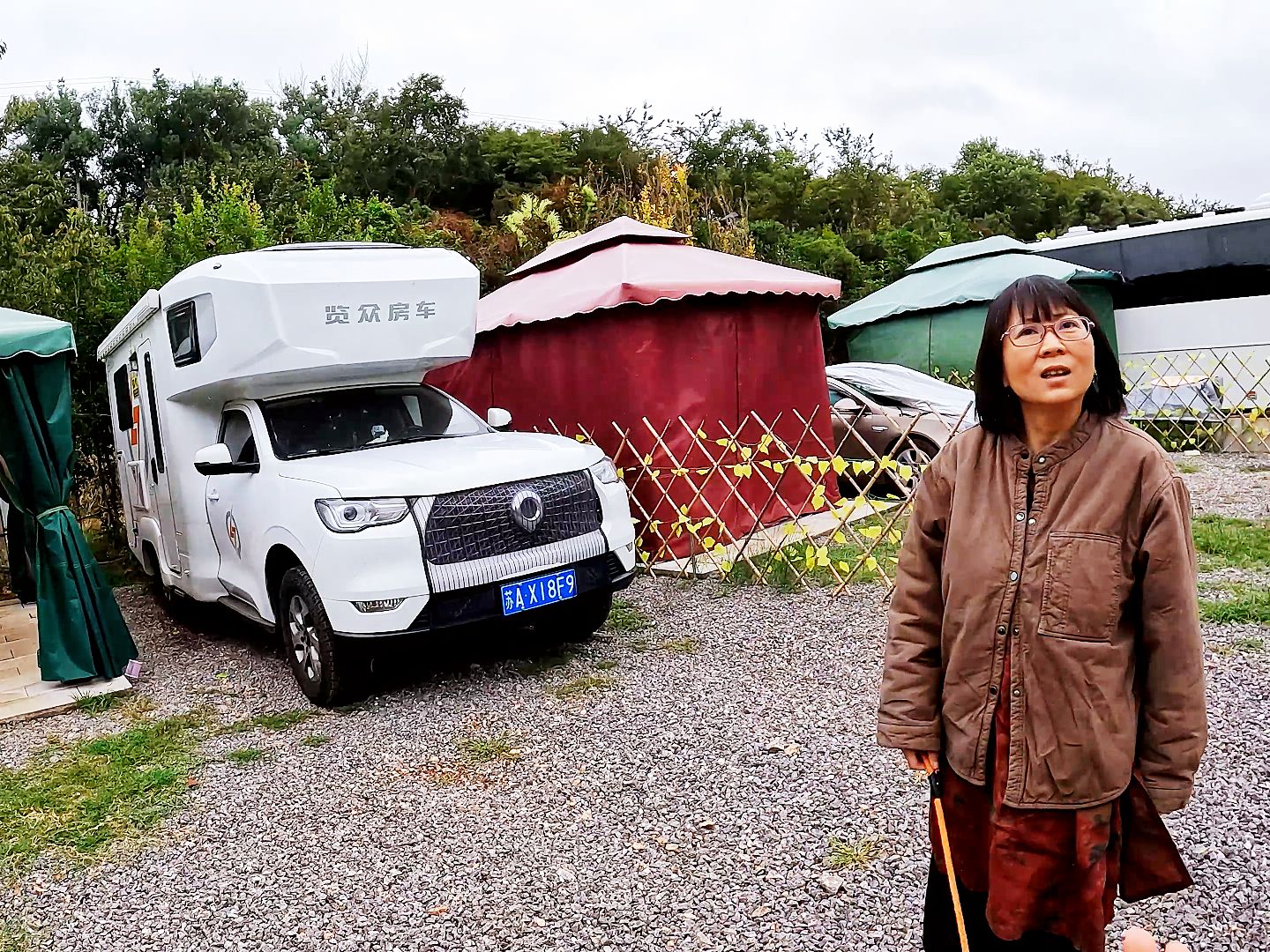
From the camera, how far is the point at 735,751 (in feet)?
11.9

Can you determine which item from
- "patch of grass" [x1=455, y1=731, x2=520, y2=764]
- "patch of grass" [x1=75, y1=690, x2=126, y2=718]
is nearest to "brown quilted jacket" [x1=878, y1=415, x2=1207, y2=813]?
"patch of grass" [x1=455, y1=731, x2=520, y2=764]

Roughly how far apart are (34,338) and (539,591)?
8.39 feet

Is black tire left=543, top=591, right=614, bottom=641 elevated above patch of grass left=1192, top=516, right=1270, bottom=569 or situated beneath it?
elevated above

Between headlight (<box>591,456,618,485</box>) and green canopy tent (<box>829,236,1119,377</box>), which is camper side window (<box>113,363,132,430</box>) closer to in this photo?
headlight (<box>591,456,618,485</box>)

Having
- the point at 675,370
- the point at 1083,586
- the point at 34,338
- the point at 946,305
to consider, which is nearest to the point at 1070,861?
the point at 1083,586

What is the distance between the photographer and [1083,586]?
5.35 feet

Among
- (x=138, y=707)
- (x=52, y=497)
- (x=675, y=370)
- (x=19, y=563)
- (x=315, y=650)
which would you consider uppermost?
(x=675, y=370)

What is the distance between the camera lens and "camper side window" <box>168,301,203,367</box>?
197 inches

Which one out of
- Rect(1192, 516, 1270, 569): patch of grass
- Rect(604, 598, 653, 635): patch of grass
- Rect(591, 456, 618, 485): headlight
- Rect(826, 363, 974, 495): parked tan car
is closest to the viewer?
Rect(591, 456, 618, 485): headlight

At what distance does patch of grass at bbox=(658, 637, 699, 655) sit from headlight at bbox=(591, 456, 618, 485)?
2.85ft

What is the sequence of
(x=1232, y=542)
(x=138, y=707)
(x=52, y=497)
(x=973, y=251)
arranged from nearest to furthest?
(x=138, y=707) < (x=52, y=497) < (x=1232, y=542) < (x=973, y=251)

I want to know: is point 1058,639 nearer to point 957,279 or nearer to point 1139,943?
point 1139,943

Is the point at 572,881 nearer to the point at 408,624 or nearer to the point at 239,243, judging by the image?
the point at 408,624

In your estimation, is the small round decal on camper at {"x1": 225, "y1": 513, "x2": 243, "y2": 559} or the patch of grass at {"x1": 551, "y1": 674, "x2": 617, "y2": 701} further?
the small round decal on camper at {"x1": 225, "y1": 513, "x2": 243, "y2": 559}
